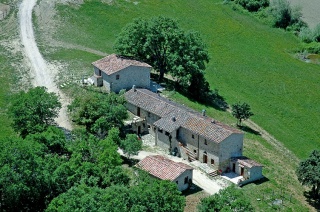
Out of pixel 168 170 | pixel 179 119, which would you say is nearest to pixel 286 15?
pixel 179 119

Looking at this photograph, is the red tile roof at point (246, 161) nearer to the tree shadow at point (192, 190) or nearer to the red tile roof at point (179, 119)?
the red tile roof at point (179, 119)

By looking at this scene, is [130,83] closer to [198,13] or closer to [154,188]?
[154,188]

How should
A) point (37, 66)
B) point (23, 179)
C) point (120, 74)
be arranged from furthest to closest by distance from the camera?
point (37, 66) < point (120, 74) < point (23, 179)

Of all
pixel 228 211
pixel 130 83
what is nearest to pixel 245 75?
pixel 130 83

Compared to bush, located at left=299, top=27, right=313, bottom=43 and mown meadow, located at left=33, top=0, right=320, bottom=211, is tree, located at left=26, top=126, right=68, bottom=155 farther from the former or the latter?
bush, located at left=299, top=27, right=313, bottom=43

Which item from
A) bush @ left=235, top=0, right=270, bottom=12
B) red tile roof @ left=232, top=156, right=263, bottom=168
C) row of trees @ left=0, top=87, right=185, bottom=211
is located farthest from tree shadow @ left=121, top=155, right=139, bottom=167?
bush @ left=235, top=0, right=270, bottom=12

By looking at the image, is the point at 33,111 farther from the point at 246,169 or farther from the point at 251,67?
the point at 251,67
